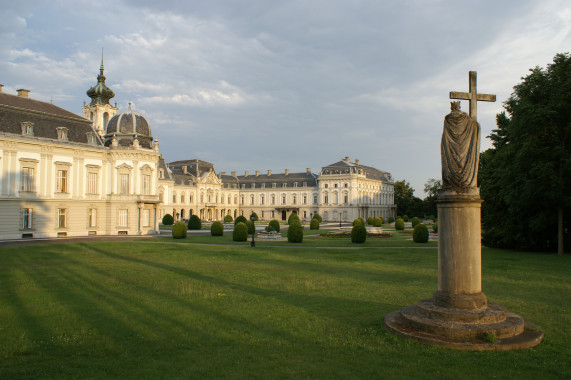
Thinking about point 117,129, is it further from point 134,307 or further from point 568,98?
point 568,98

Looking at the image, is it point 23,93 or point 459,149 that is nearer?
point 459,149

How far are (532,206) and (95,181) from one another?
30.2 m

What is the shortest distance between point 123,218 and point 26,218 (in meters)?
6.93

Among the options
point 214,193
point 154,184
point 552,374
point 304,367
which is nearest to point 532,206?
point 552,374

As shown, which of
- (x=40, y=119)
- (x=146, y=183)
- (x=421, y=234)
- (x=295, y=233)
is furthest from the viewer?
(x=146, y=183)

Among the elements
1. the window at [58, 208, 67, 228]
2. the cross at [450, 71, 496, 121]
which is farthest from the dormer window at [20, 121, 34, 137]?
the cross at [450, 71, 496, 121]

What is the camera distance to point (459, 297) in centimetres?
706

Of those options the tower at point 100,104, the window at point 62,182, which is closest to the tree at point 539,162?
the window at point 62,182

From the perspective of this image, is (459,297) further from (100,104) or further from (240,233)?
(100,104)

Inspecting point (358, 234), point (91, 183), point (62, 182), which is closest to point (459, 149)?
point (358, 234)

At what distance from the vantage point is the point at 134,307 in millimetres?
9141

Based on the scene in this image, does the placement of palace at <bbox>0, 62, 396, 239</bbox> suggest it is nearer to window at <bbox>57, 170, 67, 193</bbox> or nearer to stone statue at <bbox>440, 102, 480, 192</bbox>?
window at <bbox>57, 170, 67, 193</bbox>

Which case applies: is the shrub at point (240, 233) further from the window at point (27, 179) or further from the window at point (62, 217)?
the window at point (27, 179)

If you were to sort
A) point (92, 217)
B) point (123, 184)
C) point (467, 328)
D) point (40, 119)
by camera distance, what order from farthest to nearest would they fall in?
point (123, 184) < point (92, 217) < point (40, 119) < point (467, 328)
